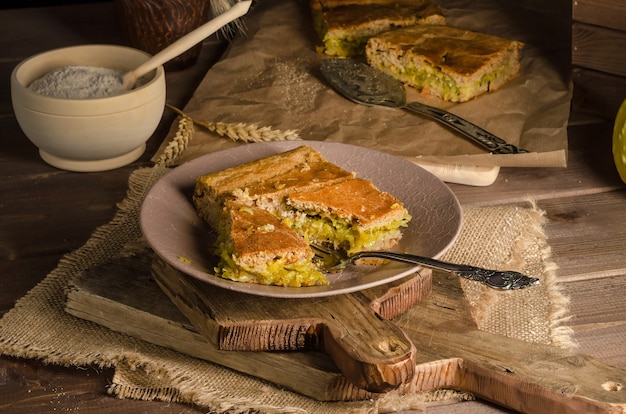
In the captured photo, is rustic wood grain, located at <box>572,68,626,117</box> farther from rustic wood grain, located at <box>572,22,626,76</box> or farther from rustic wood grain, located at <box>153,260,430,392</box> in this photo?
rustic wood grain, located at <box>153,260,430,392</box>

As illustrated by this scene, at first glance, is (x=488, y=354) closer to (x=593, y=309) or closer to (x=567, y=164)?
(x=593, y=309)

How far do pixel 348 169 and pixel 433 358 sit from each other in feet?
2.27

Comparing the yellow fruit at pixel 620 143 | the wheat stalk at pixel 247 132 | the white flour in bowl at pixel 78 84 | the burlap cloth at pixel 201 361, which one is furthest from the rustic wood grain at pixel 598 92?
the white flour in bowl at pixel 78 84

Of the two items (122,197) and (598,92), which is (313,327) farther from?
(598,92)

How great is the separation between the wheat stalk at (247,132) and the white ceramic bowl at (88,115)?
24 cm

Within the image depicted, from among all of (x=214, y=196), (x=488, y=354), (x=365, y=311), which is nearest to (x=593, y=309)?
(x=488, y=354)

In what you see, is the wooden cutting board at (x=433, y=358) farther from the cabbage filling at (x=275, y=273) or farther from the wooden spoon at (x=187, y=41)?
the wooden spoon at (x=187, y=41)

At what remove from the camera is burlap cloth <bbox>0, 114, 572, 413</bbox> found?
5.93 ft

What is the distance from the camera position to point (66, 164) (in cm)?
275

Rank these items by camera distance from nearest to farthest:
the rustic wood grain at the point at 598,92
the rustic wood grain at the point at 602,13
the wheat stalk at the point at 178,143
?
the wheat stalk at the point at 178,143, the rustic wood grain at the point at 602,13, the rustic wood grain at the point at 598,92

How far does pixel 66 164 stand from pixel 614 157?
1.66 metres

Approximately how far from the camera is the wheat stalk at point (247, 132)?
2.84 metres

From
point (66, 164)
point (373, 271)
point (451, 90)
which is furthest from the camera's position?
point (451, 90)

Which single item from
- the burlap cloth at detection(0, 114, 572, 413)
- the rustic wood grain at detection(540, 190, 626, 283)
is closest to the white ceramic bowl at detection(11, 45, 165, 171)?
the burlap cloth at detection(0, 114, 572, 413)
